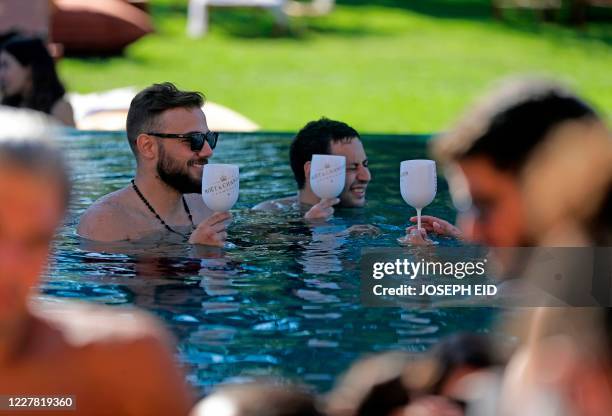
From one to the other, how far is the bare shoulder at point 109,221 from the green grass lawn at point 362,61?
8049 mm

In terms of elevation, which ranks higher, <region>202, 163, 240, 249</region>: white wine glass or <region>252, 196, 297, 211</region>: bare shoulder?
<region>202, 163, 240, 249</region>: white wine glass

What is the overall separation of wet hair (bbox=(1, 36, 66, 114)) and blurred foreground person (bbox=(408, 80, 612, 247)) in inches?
310

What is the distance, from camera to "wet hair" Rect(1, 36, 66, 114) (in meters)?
10.0

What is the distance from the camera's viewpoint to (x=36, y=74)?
10094mm

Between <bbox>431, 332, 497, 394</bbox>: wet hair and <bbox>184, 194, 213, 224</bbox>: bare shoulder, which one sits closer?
<bbox>431, 332, 497, 394</bbox>: wet hair

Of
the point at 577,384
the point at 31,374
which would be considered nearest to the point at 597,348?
the point at 577,384

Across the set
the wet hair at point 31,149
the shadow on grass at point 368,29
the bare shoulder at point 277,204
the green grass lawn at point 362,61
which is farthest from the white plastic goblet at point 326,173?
the shadow on grass at point 368,29

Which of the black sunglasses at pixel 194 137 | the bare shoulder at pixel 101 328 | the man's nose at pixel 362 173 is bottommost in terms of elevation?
the man's nose at pixel 362 173

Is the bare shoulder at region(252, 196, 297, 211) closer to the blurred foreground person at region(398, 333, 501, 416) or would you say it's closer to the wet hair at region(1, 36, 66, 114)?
the wet hair at region(1, 36, 66, 114)

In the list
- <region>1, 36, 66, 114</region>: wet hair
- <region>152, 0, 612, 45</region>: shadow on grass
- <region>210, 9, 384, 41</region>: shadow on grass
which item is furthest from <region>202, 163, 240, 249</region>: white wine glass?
<region>152, 0, 612, 45</region>: shadow on grass

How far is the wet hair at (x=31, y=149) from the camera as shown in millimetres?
2180

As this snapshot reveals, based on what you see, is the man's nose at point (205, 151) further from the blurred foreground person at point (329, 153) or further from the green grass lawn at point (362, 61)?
the green grass lawn at point (362, 61)

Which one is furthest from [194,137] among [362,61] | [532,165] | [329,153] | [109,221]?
[362,61]

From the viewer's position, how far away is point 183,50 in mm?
19906
